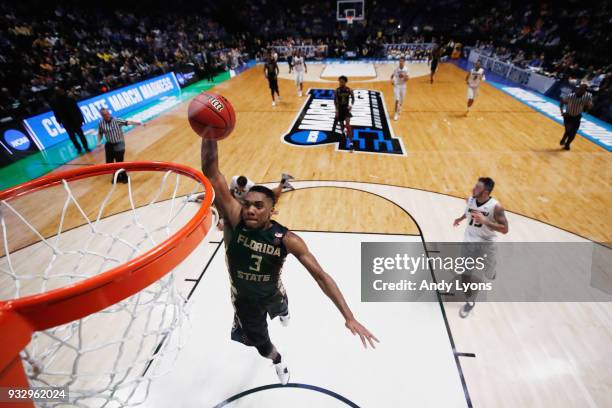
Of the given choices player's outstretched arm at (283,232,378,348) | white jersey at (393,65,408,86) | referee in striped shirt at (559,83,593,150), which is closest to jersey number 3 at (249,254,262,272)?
player's outstretched arm at (283,232,378,348)

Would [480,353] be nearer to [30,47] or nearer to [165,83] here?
[165,83]

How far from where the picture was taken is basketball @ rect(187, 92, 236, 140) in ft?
8.09

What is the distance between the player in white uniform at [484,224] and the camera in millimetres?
3480

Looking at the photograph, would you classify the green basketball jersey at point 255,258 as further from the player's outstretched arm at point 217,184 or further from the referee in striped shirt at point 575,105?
the referee in striped shirt at point 575,105

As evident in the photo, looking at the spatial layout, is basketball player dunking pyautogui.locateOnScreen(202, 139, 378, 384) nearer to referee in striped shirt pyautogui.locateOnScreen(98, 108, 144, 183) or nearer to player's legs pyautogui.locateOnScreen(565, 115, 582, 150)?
referee in striped shirt pyautogui.locateOnScreen(98, 108, 144, 183)

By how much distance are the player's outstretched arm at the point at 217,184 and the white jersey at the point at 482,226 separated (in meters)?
2.63

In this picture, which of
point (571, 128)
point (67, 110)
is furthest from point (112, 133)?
point (571, 128)

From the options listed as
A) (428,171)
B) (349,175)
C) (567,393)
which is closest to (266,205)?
(567,393)

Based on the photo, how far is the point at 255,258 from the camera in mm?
2441

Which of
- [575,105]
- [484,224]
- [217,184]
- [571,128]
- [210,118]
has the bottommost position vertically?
[571,128]

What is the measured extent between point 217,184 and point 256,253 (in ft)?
1.91

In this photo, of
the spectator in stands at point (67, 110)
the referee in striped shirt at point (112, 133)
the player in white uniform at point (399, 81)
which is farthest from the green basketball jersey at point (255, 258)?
the player in white uniform at point (399, 81)

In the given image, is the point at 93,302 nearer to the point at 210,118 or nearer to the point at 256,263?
the point at 256,263

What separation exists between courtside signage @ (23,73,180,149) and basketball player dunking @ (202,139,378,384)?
9085 mm
